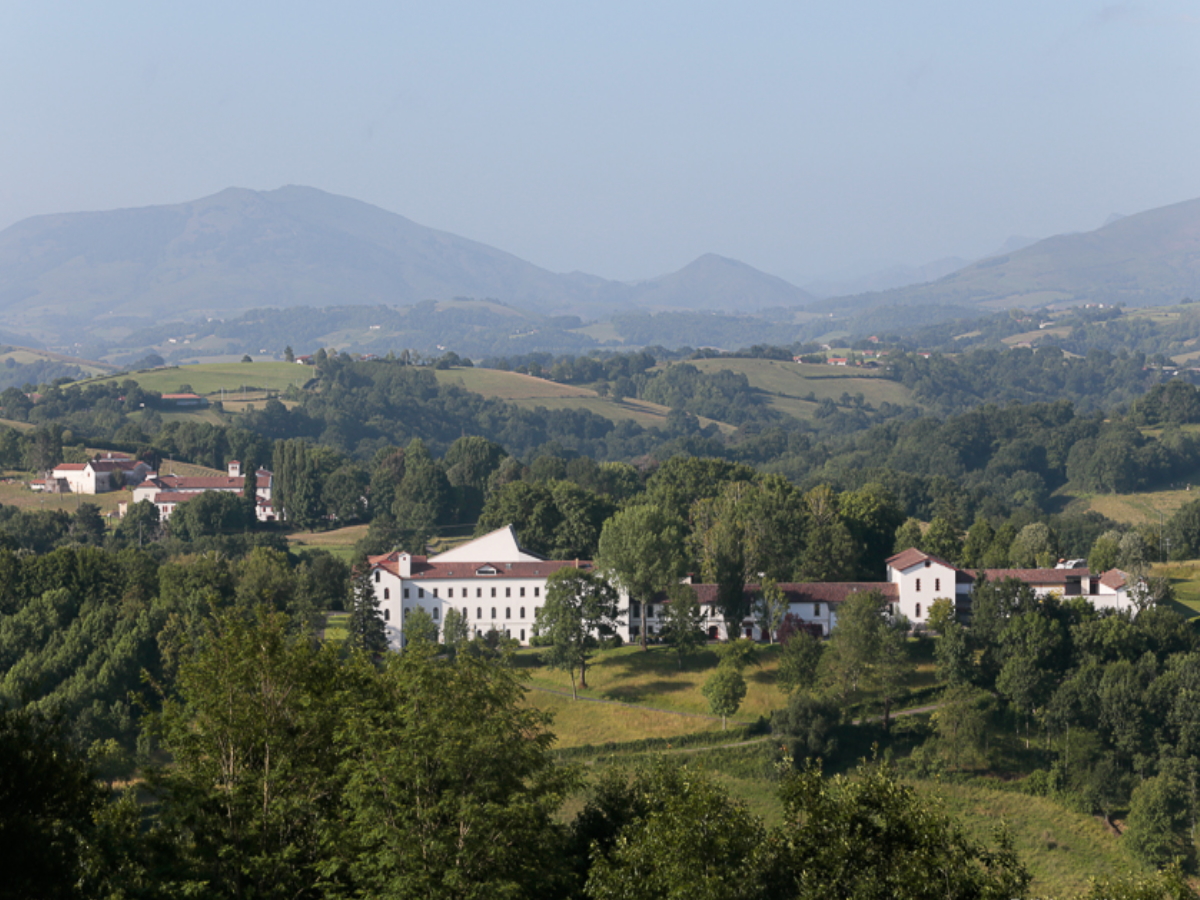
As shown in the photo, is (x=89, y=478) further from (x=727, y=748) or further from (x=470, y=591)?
(x=727, y=748)

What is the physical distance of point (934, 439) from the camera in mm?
151250

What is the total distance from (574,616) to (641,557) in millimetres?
5607

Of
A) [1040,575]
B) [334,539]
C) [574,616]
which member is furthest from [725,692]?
[334,539]

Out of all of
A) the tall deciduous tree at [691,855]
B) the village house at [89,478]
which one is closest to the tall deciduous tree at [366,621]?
the tall deciduous tree at [691,855]

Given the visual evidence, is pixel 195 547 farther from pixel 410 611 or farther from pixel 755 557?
pixel 755 557

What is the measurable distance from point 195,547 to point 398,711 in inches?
2392

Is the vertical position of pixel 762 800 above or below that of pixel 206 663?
below

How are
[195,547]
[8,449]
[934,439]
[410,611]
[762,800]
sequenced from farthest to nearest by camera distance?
1. [934,439]
2. [8,449]
3. [195,547]
4. [410,611]
5. [762,800]

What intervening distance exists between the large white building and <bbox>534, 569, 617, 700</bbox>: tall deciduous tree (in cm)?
282

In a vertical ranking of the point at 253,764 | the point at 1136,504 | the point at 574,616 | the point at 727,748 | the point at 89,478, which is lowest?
the point at 727,748

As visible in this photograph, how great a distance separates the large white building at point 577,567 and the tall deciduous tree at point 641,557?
107 cm

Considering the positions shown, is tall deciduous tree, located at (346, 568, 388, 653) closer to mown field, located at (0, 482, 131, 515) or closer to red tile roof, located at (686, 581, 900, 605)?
red tile roof, located at (686, 581, 900, 605)

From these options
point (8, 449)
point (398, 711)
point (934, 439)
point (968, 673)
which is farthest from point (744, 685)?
point (934, 439)

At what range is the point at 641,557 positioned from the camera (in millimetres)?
58031
